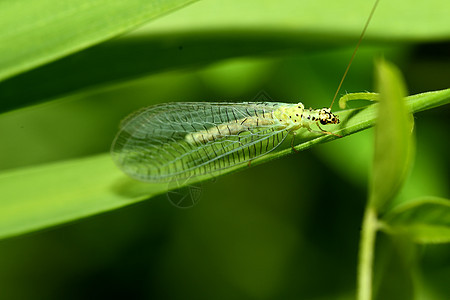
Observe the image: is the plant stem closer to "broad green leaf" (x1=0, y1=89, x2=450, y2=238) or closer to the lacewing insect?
"broad green leaf" (x1=0, y1=89, x2=450, y2=238)

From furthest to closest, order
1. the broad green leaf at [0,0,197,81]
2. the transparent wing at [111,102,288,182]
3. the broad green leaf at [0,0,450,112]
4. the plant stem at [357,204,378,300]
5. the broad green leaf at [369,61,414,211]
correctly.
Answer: the broad green leaf at [0,0,450,112]
the transparent wing at [111,102,288,182]
the broad green leaf at [0,0,197,81]
the plant stem at [357,204,378,300]
the broad green leaf at [369,61,414,211]

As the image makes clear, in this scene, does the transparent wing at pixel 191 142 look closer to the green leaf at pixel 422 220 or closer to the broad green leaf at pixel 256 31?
the broad green leaf at pixel 256 31

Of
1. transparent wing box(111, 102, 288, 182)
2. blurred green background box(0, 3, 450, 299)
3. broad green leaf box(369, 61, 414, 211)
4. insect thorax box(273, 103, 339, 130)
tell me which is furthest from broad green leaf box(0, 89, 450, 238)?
blurred green background box(0, 3, 450, 299)

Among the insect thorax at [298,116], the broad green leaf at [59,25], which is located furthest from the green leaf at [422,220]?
the insect thorax at [298,116]

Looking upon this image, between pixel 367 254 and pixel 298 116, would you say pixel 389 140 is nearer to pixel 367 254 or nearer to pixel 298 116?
pixel 367 254

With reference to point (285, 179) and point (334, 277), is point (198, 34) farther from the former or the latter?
point (334, 277)

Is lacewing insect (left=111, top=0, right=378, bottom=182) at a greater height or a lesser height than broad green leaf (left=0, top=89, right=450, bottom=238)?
greater

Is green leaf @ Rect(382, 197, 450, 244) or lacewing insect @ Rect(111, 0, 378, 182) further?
lacewing insect @ Rect(111, 0, 378, 182)
